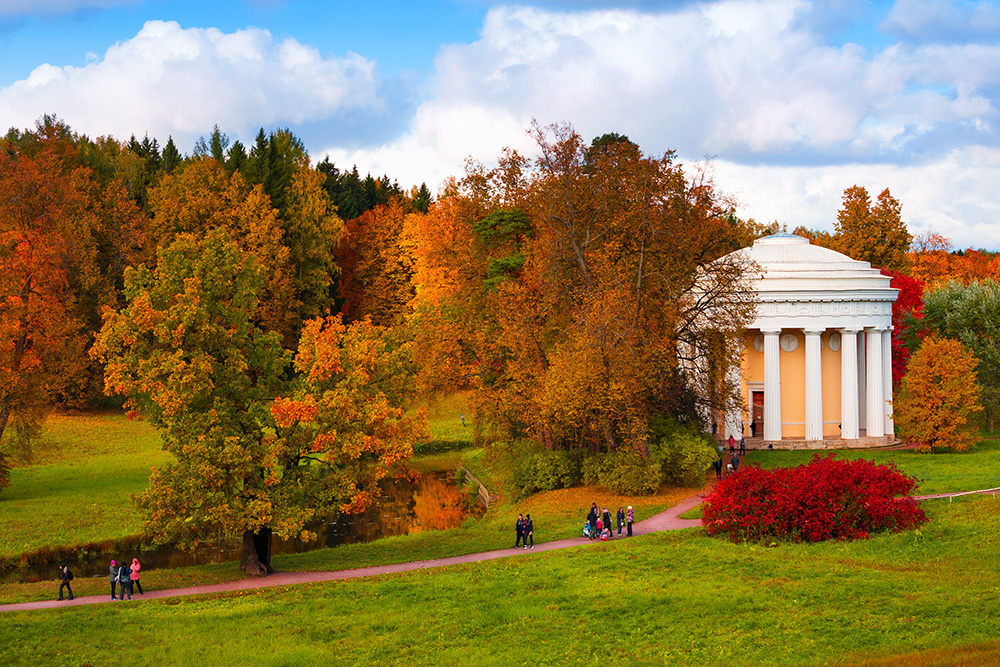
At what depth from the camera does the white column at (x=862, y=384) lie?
174 feet

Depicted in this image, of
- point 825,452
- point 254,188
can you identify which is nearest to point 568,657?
point 825,452

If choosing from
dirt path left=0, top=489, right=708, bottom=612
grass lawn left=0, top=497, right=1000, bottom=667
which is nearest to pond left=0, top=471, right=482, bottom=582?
dirt path left=0, top=489, right=708, bottom=612

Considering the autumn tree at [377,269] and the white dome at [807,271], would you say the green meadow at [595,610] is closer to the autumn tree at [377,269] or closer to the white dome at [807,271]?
the white dome at [807,271]

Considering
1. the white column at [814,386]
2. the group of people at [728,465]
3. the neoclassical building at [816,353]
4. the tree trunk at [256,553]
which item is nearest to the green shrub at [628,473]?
the group of people at [728,465]

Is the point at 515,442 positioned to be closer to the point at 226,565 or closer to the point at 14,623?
the point at 226,565

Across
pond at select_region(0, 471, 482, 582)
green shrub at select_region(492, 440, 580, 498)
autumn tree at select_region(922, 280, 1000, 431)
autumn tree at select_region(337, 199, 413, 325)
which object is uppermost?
autumn tree at select_region(337, 199, 413, 325)

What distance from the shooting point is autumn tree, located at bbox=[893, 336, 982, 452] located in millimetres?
47938

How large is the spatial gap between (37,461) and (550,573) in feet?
124

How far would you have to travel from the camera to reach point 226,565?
31844 millimetres

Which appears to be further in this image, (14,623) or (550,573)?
(550,573)

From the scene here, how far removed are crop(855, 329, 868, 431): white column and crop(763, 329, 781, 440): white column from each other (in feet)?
18.5

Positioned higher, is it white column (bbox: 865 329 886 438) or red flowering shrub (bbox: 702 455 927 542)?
white column (bbox: 865 329 886 438)

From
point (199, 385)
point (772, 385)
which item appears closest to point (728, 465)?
point (772, 385)

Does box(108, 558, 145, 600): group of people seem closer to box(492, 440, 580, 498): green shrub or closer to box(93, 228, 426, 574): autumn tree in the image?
box(93, 228, 426, 574): autumn tree
